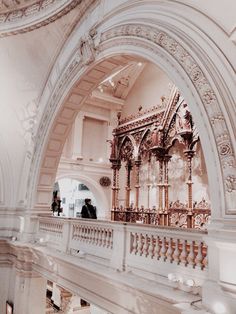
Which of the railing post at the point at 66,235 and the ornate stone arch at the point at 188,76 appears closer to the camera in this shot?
the ornate stone arch at the point at 188,76

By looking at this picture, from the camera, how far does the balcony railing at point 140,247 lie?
3.88 meters

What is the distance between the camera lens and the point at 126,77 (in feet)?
48.4

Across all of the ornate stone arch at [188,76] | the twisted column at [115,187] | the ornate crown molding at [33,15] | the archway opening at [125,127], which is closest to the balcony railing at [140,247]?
the ornate stone arch at [188,76]

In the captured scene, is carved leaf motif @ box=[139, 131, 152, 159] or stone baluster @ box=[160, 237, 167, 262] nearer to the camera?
stone baluster @ box=[160, 237, 167, 262]

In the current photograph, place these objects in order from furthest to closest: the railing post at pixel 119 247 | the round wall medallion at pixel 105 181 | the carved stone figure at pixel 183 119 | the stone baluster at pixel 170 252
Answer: the round wall medallion at pixel 105 181
the carved stone figure at pixel 183 119
the railing post at pixel 119 247
the stone baluster at pixel 170 252

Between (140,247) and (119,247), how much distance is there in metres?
0.51

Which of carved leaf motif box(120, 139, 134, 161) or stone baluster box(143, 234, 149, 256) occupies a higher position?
carved leaf motif box(120, 139, 134, 161)

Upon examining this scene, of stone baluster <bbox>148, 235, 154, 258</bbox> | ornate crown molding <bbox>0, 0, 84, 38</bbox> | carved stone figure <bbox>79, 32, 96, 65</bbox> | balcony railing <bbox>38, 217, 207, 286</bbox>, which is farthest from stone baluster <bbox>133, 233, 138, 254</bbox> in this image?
ornate crown molding <bbox>0, 0, 84, 38</bbox>

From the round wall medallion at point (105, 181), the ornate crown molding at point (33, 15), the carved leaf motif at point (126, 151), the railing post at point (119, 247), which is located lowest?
the railing post at point (119, 247)

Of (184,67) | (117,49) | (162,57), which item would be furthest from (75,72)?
(184,67)

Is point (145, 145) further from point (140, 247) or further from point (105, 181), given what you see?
point (105, 181)

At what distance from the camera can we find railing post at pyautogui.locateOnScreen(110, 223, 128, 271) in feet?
16.6

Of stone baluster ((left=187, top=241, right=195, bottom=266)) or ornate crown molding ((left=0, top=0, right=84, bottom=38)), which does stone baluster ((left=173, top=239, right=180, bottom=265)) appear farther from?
ornate crown molding ((left=0, top=0, right=84, bottom=38))

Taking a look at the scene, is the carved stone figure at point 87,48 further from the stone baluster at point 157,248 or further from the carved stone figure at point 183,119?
the stone baluster at point 157,248
